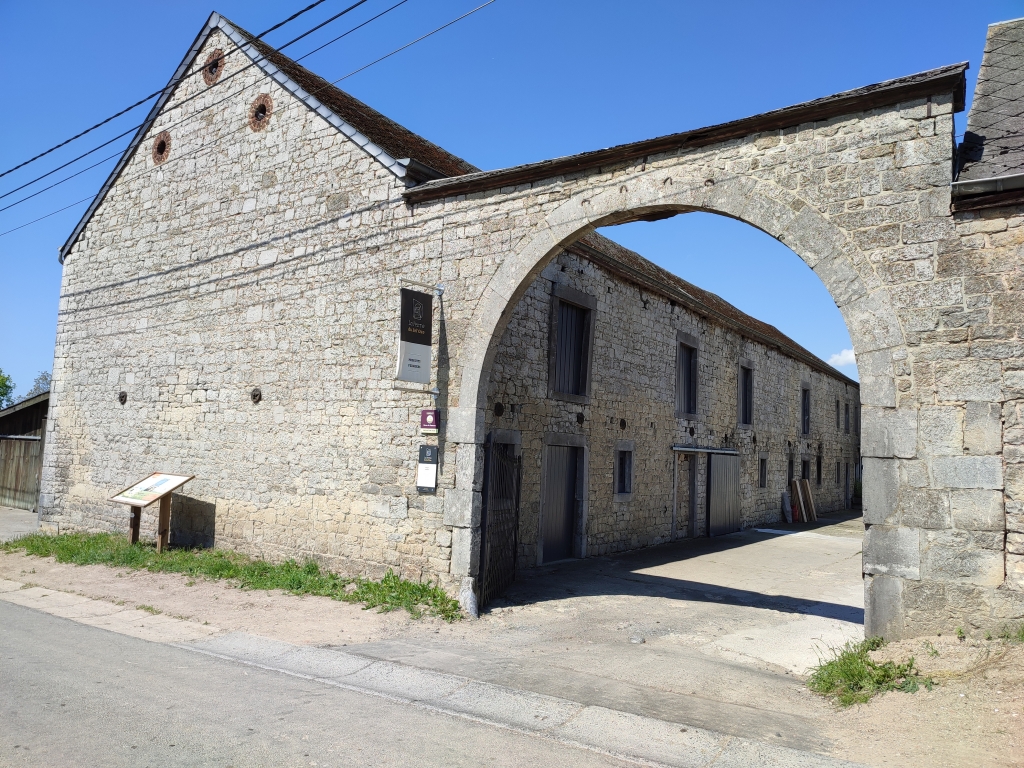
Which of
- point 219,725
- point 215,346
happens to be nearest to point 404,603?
point 219,725

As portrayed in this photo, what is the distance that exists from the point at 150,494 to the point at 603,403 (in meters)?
7.09

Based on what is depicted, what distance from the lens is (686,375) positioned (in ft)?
49.6

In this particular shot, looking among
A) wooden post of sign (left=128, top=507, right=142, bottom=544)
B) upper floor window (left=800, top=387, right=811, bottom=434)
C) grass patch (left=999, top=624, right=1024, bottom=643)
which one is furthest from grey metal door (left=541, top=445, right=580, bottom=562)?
upper floor window (left=800, top=387, right=811, bottom=434)

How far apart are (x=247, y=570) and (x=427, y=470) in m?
3.03

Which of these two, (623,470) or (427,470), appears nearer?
(427,470)

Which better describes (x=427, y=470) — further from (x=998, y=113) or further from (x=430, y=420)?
(x=998, y=113)

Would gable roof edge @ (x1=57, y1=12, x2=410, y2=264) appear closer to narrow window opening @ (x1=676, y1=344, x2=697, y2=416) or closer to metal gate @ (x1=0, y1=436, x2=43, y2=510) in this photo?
metal gate @ (x1=0, y1=436, x2=43, y2=510)

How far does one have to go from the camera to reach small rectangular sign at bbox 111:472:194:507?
998 cm

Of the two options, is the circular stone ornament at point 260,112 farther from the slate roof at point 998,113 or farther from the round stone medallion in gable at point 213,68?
the slate roof at point 998,113

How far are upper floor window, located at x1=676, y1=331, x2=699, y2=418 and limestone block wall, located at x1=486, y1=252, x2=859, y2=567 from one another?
23 centimetres

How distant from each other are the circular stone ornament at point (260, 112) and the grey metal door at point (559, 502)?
21.1 feet

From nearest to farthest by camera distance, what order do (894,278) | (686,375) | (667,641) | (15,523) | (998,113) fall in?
(894,278)
(998,113)
(667,641)
(15,523)
(686,375)

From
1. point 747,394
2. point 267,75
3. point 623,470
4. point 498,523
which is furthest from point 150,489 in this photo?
point 747,394

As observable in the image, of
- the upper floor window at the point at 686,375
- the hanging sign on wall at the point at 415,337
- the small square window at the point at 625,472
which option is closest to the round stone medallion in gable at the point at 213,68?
the hanging sign on wall at the point at 415,337
